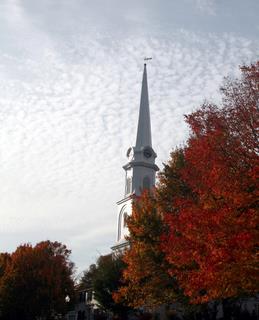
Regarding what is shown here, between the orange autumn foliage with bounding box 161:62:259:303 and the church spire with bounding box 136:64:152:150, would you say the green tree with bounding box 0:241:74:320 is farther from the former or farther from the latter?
the church spire with bounding box 136:64:152:150

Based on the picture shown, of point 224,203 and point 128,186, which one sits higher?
point 128,186

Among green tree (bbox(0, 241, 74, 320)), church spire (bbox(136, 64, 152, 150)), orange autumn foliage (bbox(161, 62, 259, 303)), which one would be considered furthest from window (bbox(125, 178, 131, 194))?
orange autumn foliage (bbox(161, 62, 259, 303))

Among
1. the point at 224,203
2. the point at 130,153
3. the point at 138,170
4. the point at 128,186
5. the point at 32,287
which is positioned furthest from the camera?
the point at 130,153

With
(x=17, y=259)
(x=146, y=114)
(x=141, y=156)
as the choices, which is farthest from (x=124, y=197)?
(x=17, y=259)

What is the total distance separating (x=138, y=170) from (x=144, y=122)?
1030cm

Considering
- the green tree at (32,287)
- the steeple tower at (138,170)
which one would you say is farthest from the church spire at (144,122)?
the green tree at (32,287)

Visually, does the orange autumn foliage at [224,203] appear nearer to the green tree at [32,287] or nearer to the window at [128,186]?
the green tree at [32,287]

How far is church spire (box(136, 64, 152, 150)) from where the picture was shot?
252ft

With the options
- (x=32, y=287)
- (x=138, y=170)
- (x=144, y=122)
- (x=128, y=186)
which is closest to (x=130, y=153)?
(x=138, y=170)

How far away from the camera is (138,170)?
7388 centimetres

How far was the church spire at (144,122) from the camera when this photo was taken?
7675 cm

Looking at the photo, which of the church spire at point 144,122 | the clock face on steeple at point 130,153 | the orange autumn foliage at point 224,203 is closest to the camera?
the orange autumn foliage at point 224,203

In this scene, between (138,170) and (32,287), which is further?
(138,170)

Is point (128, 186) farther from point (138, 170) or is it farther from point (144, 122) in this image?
point (144, 122)
